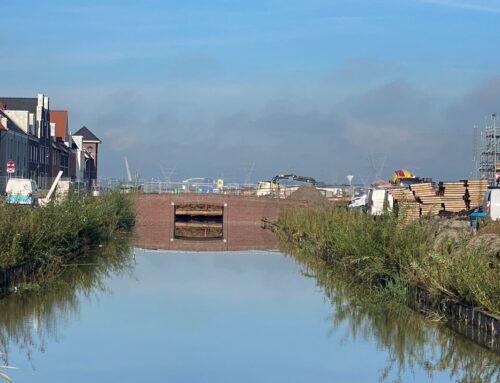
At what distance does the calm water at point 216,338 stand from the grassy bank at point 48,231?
926 millimetres

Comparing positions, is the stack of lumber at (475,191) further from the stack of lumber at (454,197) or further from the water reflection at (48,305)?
the water reflection at (48,305)

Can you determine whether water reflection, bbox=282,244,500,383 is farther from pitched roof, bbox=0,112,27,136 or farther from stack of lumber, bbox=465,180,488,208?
pitched roof, bbox=0,112,27,136

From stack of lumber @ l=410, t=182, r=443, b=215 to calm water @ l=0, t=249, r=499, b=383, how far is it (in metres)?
22.6

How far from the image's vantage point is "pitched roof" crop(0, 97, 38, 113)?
92188mm

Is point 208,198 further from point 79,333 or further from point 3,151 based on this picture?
point 79,333

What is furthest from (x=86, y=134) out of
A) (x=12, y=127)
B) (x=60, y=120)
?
(x=12, y=127)

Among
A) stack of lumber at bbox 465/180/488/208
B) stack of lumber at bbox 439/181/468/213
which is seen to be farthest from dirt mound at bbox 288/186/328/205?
stack of lumber at bbox 465/180/488/208

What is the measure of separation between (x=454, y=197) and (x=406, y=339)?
99.1 feet

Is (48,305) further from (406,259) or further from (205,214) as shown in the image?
(205,214)

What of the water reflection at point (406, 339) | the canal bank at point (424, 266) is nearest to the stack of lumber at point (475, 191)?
the canal bank at point (424, 266)

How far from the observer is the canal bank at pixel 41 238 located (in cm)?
2046

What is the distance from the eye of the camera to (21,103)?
9256cm

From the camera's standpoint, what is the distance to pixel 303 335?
15656 millimetres

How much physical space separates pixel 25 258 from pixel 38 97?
7148cm
